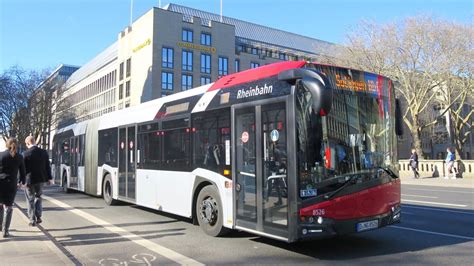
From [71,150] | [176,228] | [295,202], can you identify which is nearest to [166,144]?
[176,228]

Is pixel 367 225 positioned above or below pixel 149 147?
below

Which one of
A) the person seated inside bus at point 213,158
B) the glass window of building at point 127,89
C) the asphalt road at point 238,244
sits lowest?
the asphalt road at point 238,244

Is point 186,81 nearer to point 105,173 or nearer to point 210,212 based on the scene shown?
point 105,173

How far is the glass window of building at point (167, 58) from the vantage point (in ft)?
230

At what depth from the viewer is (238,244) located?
26.3 feet

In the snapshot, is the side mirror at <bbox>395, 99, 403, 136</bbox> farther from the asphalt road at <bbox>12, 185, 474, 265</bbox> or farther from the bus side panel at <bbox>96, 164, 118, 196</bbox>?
the bus side panel at <bbox>96, 164, 118, 196</bbox>

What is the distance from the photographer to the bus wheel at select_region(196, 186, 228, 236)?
8.48m

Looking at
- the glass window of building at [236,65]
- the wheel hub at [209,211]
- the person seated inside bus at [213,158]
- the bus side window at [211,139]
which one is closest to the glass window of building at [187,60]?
the glass window of building at [236,65]

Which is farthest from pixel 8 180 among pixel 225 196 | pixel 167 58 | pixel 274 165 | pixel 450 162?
pixel 167 58

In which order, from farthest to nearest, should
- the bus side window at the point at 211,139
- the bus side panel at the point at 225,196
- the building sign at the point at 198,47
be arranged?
the building sign at the point at 198,47, the bus side window at the point at 211,139, the bus side panel at the point at 225,196

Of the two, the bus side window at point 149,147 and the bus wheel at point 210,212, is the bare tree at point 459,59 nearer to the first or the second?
the bus side window at point 149,147

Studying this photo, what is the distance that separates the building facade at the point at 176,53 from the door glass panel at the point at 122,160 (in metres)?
50.3

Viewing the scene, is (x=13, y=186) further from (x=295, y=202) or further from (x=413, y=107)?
(x=413, y=107)

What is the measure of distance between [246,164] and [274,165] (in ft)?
2.56
